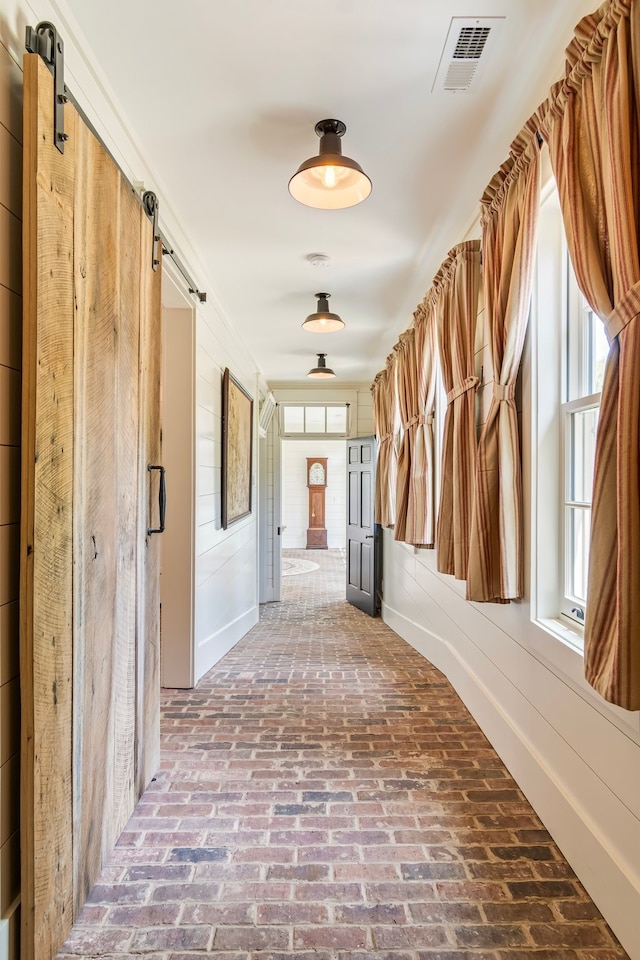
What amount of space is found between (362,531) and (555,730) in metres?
4.09

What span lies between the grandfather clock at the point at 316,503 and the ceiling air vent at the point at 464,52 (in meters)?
9.47

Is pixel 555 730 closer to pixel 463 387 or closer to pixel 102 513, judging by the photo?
pixel 463 387

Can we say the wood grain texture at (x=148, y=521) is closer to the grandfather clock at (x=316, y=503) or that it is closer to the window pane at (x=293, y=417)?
the window pane at (x=293, y=417)

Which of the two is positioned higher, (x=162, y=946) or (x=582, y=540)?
(x=582, y=540)

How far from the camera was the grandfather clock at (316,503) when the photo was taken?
11008mm

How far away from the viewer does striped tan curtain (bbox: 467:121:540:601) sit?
1.77 m

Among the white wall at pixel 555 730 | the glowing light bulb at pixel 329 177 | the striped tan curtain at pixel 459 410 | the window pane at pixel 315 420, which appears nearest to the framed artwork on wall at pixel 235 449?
the striped tan curtain at pixel 459 410

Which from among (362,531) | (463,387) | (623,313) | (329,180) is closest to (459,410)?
(463,387)

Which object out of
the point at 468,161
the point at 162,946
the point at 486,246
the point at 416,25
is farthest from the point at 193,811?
the point at 468,161

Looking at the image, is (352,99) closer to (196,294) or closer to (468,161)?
(468,161)

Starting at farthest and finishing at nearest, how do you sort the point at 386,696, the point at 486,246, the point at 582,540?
1. the point at 386,696
2. the point at 486,246
3. the point at 582,540

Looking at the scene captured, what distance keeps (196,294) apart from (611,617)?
2.71 m

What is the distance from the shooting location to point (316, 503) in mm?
11055

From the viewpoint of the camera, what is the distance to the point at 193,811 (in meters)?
1.79
